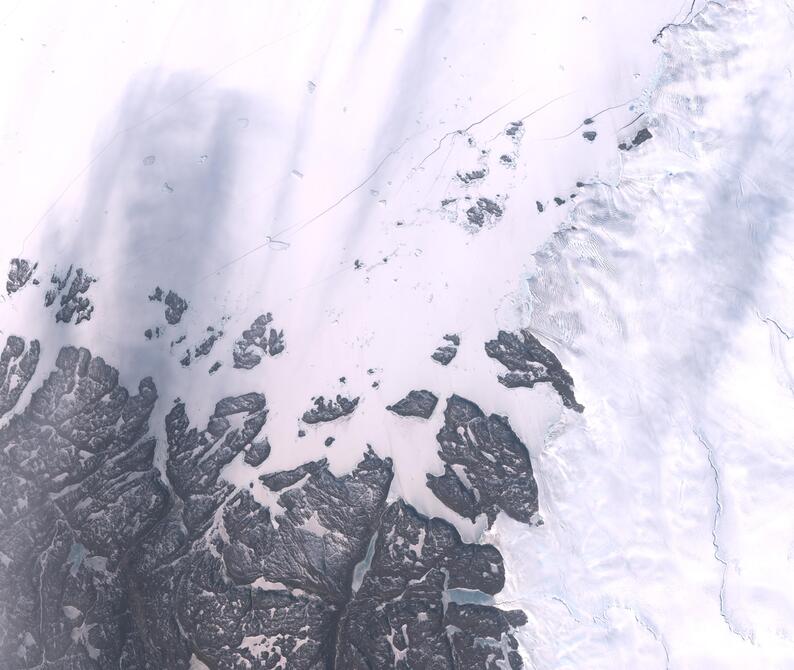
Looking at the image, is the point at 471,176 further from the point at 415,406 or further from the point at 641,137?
the point at 415,406

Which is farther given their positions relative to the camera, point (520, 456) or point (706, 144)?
point (706, 144)

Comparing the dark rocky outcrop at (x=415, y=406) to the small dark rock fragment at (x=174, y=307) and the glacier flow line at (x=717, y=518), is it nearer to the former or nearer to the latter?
the small dark rock fragment at (x=174, y=307)

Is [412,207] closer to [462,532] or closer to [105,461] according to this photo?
[462,532]

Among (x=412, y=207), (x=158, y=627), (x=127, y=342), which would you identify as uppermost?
(x=412, y=207)

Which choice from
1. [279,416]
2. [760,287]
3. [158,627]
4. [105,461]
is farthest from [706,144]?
[158,627]

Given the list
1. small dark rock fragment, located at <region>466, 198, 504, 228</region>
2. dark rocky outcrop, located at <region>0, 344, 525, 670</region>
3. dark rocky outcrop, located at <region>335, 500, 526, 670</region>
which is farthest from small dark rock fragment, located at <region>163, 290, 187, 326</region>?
small dark rock fragment, located at <region>466, 198, 504, 228</region>

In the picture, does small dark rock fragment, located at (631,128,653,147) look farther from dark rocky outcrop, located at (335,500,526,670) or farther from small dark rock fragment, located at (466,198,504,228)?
dark rocky outcrop, located at (335,500,526,670)

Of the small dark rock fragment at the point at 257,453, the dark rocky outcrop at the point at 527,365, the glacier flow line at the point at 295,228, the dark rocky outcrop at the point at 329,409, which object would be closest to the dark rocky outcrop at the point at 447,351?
the dark rocky outcrop at the point at 527,365
